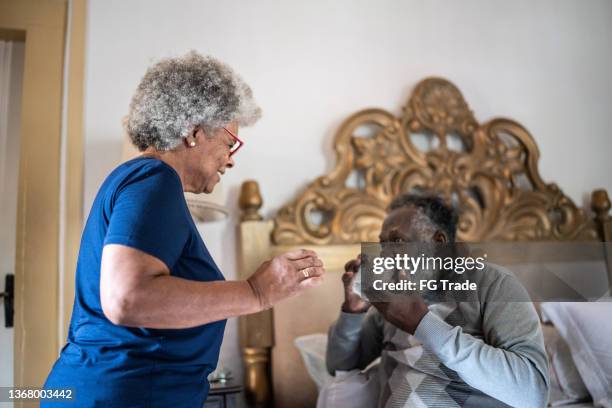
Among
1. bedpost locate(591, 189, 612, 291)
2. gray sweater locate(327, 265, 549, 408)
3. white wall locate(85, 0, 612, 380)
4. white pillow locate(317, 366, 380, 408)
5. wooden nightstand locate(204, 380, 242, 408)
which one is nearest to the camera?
gray sweater locate(327, 265, 549, 408)

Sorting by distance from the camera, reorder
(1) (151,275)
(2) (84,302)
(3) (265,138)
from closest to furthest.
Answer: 1. (1) (151,275)
2. (2) (84,302)
3. (3) (265,138)

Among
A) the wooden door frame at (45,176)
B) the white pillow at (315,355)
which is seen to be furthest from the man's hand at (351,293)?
the wooden door frame at (45,176)

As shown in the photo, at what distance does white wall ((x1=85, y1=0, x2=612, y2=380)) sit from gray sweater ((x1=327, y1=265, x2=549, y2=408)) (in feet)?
2.85

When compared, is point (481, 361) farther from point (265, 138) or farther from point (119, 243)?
point (265, 138)

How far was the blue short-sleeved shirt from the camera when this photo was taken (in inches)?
31.7

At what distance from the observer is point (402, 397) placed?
132cm

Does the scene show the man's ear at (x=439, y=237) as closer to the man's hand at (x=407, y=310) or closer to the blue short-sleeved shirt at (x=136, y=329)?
the man's hand at (x=407, y=310)

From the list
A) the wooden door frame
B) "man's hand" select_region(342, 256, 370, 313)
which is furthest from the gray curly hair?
the wooden door frame

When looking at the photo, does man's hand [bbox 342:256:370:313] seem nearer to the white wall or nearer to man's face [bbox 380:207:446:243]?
man's face [bbox 380:207:446:243]

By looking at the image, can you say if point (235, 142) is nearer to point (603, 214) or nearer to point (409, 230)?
point (409, 230)

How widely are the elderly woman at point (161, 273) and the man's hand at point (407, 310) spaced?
33 cm

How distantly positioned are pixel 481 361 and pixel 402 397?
10.4 inches

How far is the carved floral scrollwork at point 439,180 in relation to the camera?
211 centimetres

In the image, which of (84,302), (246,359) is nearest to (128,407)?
(84,302)
